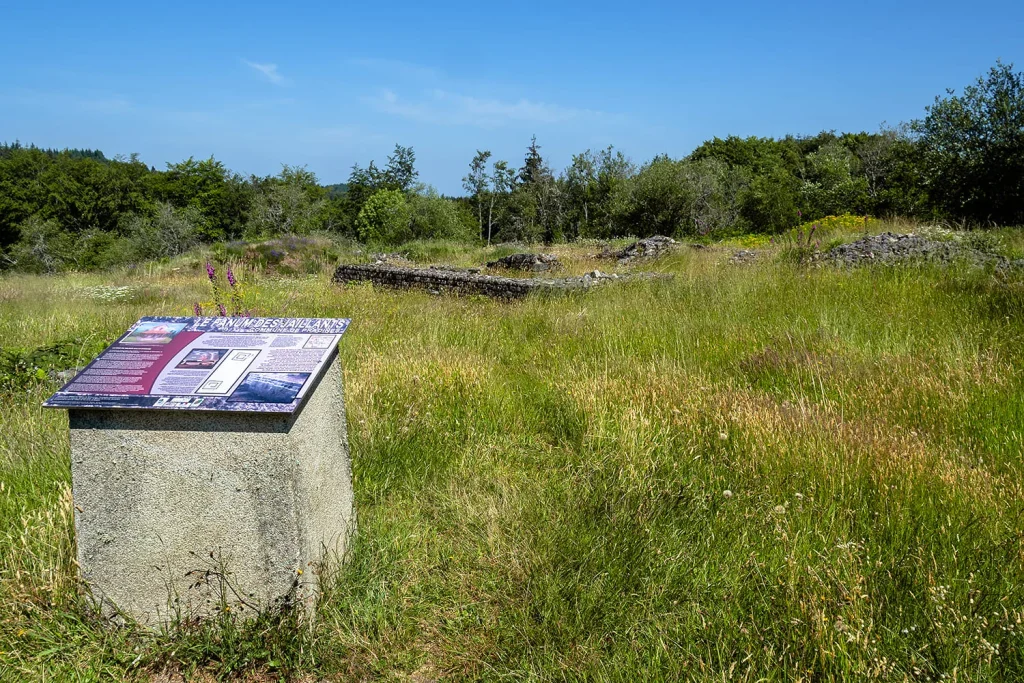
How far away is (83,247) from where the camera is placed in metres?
49.9

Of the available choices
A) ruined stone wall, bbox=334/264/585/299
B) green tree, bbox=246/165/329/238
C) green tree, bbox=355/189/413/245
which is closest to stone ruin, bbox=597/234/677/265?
ruined stone wall, bbox=334/264/585/299

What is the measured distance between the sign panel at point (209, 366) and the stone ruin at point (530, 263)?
12718 mm

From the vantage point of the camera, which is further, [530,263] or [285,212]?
[285,212]

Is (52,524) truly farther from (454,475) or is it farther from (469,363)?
(469,363)

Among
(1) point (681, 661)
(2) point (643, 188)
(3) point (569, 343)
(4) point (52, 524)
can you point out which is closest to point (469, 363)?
(3) point (569, 343)

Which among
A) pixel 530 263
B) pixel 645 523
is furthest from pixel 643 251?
pixel 645 523

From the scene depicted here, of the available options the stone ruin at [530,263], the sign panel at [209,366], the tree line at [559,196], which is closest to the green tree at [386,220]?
the tree line at [559,196]

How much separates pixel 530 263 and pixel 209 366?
1399 cm

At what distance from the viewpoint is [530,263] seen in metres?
16.3

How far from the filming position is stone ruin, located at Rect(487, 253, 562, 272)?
1573 centimetres

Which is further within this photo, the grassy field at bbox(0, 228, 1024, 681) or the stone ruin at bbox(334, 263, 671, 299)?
the stone ruin at bbox(334, 263, 671, 299)

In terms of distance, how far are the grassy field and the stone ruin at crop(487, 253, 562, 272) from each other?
31.9ft

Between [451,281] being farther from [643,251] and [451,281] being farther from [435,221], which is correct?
[435,221]

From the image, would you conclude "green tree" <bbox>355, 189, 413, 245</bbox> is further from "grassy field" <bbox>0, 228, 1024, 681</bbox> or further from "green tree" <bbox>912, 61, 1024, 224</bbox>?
"grassy field" <bbox>0, 228, 1024, 681</bbox>
